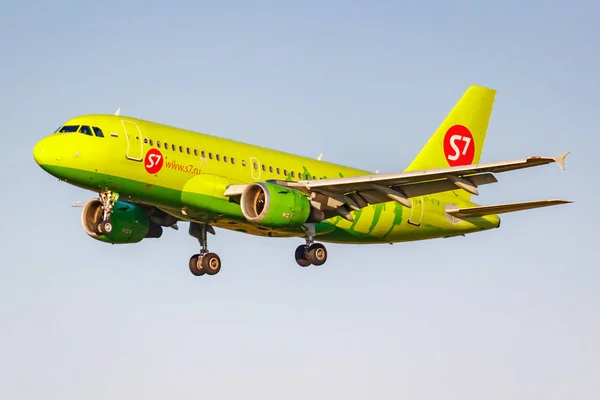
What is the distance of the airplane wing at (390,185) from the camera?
49.1 metres

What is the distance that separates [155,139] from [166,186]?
1863mm

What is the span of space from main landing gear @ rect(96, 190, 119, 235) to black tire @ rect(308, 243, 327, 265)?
8337 millimetres

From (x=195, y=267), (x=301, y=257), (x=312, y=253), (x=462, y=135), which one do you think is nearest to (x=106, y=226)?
(x=195, y=267)

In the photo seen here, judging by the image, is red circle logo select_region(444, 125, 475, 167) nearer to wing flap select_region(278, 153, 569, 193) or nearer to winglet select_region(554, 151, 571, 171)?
wing flap select_region(278, 153, 569, 193)

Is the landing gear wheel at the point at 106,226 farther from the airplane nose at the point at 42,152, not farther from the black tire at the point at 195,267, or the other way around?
the airplane nose at the point at 42,152

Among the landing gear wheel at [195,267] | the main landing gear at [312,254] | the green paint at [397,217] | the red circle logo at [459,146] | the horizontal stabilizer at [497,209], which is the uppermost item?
the red circle logo at [459,146]

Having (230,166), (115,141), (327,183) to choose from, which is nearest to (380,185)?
(327,183)

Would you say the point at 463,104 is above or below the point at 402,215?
above

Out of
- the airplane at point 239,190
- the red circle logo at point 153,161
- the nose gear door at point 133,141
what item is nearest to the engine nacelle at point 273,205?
the airplane at point 239,190

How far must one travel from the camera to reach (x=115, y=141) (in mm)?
49312

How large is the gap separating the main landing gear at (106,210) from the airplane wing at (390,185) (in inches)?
175

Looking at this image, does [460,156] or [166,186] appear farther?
[460,156]

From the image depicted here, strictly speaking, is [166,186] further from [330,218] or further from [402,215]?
[402,215]

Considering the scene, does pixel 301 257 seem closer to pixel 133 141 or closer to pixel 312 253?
pixel 312 253
